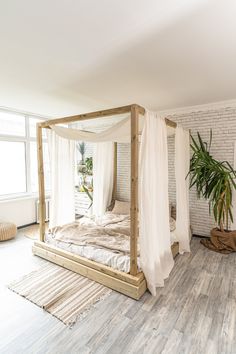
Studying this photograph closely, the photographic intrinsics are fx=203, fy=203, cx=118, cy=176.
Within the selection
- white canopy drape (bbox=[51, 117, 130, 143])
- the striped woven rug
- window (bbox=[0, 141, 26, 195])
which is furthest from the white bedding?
window (bbox=[0, 141, 26, 195])

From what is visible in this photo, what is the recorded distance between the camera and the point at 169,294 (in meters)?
2.41

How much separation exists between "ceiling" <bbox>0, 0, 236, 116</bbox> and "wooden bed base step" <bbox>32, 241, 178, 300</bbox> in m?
2.48

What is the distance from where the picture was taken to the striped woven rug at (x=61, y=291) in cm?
215

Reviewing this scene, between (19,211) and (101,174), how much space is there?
2086 mm

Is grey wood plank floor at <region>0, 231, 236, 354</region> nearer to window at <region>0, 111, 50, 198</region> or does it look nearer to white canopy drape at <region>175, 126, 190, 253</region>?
white canopy drape at <region>175, 126, 190, 253</region>

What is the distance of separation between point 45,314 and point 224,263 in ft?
8.58

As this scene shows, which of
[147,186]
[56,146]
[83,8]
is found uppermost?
[83,8]

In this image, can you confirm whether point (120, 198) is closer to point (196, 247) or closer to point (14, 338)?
point (196, 247)

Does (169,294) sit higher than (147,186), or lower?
lower

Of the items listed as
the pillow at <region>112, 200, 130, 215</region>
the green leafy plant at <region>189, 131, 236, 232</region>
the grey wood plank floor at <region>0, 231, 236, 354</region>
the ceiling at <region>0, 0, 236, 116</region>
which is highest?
A: the ceiling at <region>0, 0, 236, 116</region>

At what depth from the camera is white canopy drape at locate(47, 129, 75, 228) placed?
353 centimetres

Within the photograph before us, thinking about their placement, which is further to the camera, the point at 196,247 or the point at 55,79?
the point at 196,247

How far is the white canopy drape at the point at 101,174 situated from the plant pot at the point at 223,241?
7.67 feet

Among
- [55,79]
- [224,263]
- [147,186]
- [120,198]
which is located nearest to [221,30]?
[147,186]
